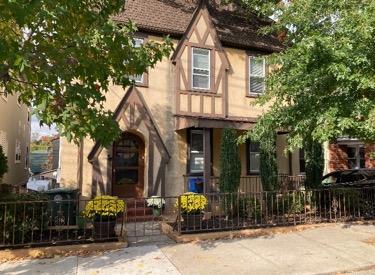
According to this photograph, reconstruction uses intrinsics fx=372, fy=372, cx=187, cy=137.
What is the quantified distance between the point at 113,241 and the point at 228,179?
435cm

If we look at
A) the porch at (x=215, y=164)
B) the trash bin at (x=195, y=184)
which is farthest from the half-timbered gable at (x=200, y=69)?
the trash bin at (x=195, y=184)

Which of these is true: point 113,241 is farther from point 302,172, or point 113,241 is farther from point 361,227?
point 302,172

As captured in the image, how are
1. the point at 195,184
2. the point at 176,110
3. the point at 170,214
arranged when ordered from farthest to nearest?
the point at 195,184 → the point at 176,110 → the point at 170,214

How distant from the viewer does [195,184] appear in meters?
13.3

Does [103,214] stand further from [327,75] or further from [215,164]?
[215,164]

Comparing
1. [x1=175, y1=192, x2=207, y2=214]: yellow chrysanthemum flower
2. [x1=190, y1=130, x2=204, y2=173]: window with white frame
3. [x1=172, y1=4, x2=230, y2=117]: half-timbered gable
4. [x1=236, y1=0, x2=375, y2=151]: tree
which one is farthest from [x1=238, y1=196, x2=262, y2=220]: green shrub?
[x1=172, y1=4, x2=230, y2=117]: half-timbered gable

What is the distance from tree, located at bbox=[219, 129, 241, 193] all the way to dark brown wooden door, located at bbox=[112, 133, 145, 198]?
2.94 metres

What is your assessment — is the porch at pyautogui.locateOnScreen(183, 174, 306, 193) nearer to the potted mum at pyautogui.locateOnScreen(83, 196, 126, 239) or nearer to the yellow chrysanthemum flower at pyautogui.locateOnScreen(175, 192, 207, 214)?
the yellow chrysanthemum flower at pyautogui.locateOnScreen(175, 192, 207, 214)

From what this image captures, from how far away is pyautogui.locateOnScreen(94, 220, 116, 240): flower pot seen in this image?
329 inches

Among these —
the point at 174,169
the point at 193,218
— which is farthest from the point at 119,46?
the point at 174,169

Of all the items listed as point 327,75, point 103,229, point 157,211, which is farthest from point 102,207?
point 327,75

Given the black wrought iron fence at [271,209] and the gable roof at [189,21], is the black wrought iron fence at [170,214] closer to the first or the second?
the black wrought iron fence at [271,209]

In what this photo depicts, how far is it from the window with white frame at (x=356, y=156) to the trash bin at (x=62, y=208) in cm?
1821

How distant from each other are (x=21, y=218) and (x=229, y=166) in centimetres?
605
